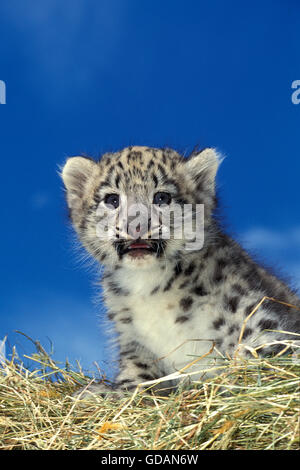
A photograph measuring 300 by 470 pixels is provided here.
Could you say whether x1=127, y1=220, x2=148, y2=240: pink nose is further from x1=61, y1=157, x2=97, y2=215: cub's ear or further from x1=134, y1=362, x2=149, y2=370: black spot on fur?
x1=134, y1=362, x2=149, y2=370: black spot on fur

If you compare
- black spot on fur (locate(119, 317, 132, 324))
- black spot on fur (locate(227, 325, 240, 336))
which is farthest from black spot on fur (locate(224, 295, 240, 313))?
black spot on fur (locate(119, 317, 132, 324))

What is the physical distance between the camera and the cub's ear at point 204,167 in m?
5.59

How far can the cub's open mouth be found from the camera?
16.0 ft

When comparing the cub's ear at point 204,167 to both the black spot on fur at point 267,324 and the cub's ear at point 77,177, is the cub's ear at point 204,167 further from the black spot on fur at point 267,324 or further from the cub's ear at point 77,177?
the black spot on fur at point 267,324

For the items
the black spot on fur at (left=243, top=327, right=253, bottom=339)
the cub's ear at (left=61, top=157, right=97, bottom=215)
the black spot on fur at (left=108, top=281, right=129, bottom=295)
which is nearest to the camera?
the black spot on fur at (left=243, top=327, right=253, bottom=339)

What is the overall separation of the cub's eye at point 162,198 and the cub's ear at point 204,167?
0.48 meters

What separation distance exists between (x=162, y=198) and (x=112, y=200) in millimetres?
425

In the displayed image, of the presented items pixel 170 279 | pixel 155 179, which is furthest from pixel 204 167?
pixel 170 279

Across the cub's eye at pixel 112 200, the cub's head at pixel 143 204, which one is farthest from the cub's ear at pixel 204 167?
the cub's eye at pixel 112 200

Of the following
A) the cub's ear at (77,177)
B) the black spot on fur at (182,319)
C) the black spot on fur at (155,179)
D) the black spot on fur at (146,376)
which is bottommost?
the black spot on fur at (146,376)

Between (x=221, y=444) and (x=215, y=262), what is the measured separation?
6.16 feet

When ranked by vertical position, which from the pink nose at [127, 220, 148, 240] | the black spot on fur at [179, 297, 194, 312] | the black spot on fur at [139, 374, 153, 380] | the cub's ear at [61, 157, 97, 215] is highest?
the cub's ear at [61, 157, 97, 215]

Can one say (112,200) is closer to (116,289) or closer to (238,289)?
(116,289)
